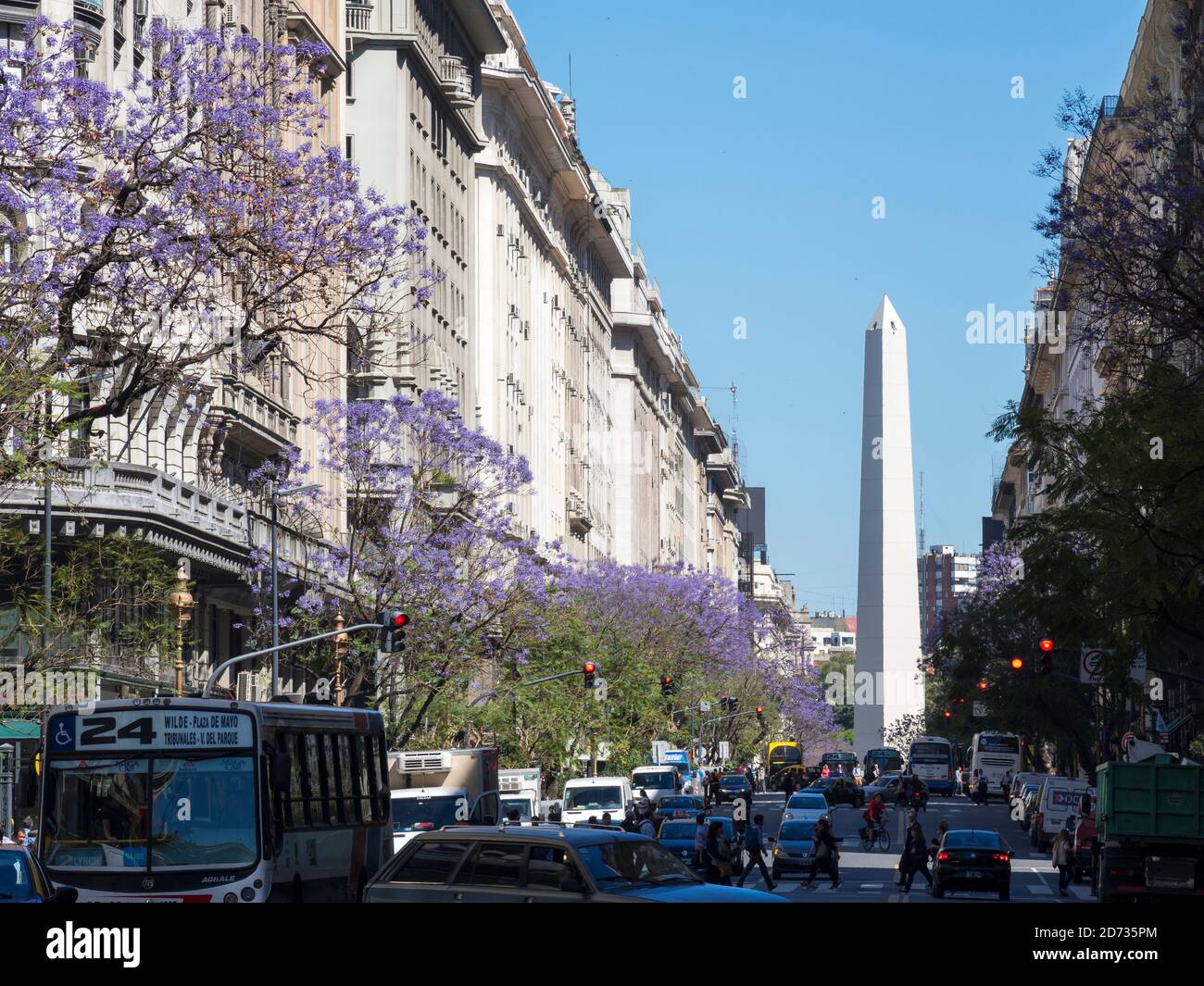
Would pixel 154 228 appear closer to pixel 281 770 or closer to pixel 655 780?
pixel 281 770

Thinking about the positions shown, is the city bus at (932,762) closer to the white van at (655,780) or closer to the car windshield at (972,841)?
the white van at (655,780)

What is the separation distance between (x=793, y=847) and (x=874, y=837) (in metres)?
16.6

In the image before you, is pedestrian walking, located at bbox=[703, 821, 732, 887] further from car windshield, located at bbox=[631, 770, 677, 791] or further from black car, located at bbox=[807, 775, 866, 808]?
black car, located at bbox=[807, 775, 866, 808]

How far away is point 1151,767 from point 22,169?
1898 centimetres

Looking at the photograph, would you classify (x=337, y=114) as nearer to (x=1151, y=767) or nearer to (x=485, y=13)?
(x=485, y=13)

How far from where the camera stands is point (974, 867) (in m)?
36.7

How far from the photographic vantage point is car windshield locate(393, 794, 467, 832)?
33750 millimetres

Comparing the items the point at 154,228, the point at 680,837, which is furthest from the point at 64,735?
the point at 680,837

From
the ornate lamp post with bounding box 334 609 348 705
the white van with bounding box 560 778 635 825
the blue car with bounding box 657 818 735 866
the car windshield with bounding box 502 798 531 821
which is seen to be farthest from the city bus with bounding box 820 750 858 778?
the blue car with bounding box 657 818 735 866

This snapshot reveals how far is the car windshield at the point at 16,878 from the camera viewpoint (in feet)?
52.4

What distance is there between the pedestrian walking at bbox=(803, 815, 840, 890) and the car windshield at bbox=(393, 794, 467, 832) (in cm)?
969

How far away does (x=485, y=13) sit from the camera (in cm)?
8388

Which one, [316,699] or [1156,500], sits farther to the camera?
[316,699]
